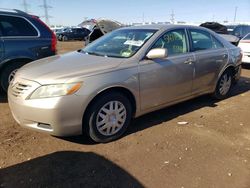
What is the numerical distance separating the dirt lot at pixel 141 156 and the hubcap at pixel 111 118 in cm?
19

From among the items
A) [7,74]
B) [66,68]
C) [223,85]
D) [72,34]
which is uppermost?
[66,68]

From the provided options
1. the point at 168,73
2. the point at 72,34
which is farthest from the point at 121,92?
the point at 72,34

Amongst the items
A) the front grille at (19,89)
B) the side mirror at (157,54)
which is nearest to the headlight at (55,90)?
the front grille at (19,89)

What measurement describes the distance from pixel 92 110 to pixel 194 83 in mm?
2190

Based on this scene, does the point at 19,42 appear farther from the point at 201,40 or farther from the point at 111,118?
the point at 201,40

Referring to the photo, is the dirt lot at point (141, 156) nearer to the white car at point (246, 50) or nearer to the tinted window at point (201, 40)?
the tinted window at point (201, 40)

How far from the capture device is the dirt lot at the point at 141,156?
3100mm

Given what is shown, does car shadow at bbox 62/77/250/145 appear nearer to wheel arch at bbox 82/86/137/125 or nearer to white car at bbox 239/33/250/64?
wheel arch at bbox 82/86/137/125

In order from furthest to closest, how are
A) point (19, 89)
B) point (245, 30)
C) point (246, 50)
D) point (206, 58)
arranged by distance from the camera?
point (245, 30)
point (246, 50)
point (206, 58)
point (19, 89)

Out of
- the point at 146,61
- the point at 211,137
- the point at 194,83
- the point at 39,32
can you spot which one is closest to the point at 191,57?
the point at 194,83

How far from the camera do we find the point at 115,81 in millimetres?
3828

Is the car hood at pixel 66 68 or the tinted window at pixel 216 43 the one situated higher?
the tinted window at pixel 216 43

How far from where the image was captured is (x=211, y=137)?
13.8ft

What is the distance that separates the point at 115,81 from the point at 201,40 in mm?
2335
